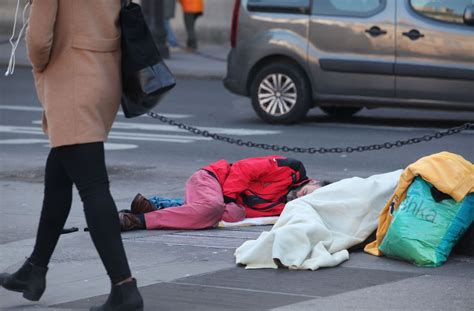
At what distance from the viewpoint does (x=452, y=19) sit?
12.6m

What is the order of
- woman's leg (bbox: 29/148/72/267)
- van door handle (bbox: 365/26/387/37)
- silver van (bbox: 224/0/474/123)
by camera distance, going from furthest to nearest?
van door handle (bbox: 365/26/387/37) < silver van (bbox: 224/0/474/123) < woman's leg (bbox: 29/148/72/267)

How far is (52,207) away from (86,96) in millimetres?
556

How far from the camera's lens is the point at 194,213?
279 inches

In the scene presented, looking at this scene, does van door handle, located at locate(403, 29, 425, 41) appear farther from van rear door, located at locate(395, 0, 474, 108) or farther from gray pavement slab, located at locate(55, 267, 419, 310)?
gray pavement slab, located at locate(55, 267, 419, 310)

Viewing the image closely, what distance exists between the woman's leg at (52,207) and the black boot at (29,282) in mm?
32

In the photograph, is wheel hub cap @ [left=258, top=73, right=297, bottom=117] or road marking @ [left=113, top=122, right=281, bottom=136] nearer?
road marking @ [left=113, top=122, right=281, bottom=136]

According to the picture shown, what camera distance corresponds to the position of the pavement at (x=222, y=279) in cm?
532

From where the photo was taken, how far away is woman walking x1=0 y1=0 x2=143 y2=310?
4961mm

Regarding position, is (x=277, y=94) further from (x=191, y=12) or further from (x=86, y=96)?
(x=191, y=12)

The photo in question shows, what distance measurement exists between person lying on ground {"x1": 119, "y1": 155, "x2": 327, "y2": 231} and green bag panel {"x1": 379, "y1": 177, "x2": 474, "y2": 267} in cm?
102

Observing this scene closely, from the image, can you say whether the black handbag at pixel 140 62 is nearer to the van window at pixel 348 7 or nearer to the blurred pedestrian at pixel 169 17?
the van window at pixel 348 7

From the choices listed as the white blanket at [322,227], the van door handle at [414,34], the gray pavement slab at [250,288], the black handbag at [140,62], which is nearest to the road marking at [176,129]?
the van door handle at [414,34]

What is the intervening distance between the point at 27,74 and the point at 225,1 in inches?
227

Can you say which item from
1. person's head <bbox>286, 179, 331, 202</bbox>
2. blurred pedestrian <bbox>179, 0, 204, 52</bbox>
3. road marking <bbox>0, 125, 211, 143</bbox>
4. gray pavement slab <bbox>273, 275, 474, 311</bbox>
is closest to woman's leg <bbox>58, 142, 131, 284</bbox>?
gray pavement slab <bbox>273, 275, 474, 311</bbox>
